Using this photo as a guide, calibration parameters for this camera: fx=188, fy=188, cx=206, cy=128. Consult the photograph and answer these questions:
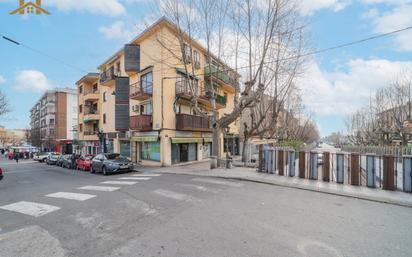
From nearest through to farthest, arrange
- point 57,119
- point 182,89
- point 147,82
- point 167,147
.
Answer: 1. point 167,147
2. point 182,89
3. point 147,82
4. point 57,119

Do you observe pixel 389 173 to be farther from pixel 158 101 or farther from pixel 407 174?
pixel 158 101

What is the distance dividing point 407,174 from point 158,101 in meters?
16.1

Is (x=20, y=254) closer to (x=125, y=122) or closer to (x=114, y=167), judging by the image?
(x=114, y=167)

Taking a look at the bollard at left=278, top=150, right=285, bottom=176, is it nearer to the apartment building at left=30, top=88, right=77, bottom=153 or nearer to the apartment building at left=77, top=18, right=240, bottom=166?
the apartment building at left=77, top=18, right=240, bottom=166

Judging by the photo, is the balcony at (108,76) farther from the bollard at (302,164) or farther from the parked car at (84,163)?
the bollard at (302,164)

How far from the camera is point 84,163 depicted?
17.4 m

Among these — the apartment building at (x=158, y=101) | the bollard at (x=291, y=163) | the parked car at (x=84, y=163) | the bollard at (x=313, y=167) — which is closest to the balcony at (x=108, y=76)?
the apartment building at (x=158, y=101)

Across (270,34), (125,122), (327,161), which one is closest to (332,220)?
(327,161)

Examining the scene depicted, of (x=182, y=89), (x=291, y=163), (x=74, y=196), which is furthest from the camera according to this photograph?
(x=182, y=89)

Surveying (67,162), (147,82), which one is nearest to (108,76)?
(147,82)

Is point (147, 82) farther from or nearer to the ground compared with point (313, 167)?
farther from the ground

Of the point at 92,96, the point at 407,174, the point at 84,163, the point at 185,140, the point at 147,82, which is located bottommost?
the point at 84,163

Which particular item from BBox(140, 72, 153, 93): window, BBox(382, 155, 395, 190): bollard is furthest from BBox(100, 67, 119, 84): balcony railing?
BBox(382, 155, 395, 190): bollard

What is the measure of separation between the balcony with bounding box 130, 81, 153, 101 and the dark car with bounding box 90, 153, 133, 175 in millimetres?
6218
